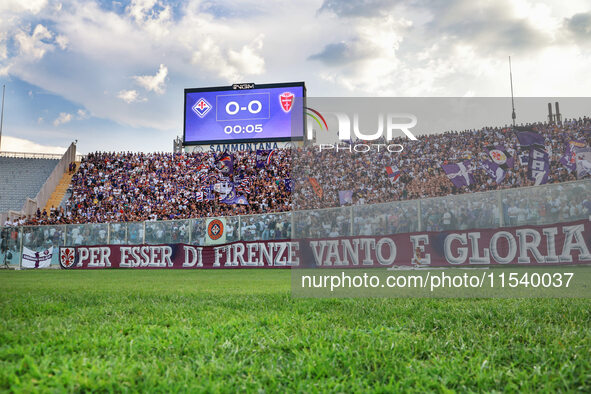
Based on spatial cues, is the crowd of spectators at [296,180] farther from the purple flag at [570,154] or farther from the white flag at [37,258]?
the white flag at [37,258]

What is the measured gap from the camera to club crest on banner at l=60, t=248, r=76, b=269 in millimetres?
20875

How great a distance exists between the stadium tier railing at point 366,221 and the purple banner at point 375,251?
0.94ft

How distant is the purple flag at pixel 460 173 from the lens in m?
17.3

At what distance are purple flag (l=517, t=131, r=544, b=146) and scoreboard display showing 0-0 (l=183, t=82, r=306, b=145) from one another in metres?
15.2

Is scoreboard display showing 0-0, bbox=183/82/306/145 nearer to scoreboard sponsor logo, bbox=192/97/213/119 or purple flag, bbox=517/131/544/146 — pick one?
scoreboard sponsor logo, bbox=192/97/213/119

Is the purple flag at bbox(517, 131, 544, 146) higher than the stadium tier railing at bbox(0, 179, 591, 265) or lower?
higher

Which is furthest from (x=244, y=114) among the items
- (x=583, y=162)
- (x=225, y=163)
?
(x=583, y=162)

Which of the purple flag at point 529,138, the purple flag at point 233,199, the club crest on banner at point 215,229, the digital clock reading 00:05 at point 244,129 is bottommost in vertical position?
the club crest on banner at point 215,229

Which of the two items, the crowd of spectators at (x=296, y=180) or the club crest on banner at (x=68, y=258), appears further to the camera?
the club crest on banner at (x=68, y=258)

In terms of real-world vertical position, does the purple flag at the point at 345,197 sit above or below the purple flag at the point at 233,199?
below

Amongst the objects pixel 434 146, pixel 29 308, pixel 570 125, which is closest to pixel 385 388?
pixel 29 308

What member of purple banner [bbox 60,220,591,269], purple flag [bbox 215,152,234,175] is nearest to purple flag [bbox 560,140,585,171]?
purple banner [bbox 60,220,591,269]

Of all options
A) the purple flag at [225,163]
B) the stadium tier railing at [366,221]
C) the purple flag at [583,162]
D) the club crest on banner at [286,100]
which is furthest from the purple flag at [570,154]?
the purple flag at [225,163]

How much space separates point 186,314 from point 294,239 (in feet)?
45.0
